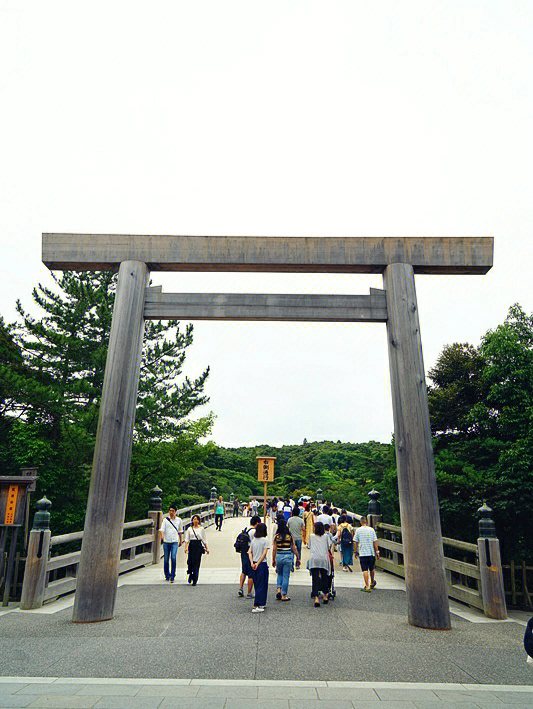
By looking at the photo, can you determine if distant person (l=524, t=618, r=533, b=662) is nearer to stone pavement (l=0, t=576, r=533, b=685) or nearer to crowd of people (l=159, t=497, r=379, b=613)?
stone pavement (l=0, t=576, r=533, b=685)

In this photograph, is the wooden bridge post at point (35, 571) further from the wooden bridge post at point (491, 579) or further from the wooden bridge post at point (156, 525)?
the wooden bridge post at point (491, 579)

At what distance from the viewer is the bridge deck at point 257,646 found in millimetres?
5074

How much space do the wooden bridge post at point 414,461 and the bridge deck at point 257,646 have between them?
402mm

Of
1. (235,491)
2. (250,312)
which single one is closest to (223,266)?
(250,312)

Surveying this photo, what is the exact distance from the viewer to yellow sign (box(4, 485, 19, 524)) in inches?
360

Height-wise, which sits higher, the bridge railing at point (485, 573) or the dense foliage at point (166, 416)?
the dense foliage at point (166, 416)

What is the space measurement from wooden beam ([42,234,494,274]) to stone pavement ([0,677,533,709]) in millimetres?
6021

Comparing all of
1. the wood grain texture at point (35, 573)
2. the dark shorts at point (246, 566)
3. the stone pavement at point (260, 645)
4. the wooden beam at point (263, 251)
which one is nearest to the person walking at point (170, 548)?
the stone pavement at point (260, 645)

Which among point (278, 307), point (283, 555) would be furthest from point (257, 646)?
point (278, 307)

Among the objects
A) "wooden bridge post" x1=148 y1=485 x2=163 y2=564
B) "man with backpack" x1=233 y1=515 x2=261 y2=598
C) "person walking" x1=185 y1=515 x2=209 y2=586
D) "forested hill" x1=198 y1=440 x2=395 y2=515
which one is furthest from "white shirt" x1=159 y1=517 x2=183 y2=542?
"forested hill" x1=198 y1=440 x2=395 y2=515

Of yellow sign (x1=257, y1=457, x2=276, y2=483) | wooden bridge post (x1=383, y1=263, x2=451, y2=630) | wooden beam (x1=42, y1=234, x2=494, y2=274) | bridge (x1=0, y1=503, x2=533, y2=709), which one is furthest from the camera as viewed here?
yellow sign (x1=257, y1=457, x2=276, y2=483)

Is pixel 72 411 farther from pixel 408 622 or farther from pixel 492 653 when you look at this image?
pixel 492 653

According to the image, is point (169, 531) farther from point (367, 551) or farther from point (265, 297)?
point (265, 297)

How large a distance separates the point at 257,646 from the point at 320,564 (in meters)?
2.72
